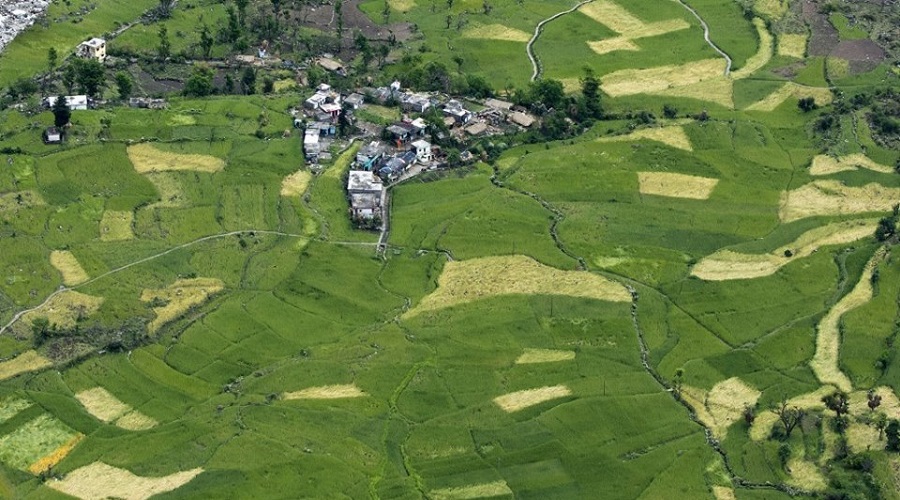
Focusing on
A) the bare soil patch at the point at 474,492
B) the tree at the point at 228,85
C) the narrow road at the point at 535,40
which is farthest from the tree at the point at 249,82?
the bare soil patch at the point at 474,492

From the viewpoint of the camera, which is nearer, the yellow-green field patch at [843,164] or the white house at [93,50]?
the yellow-green field patch at [843,164]

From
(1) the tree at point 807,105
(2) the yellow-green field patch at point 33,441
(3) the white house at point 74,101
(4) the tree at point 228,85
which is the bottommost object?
(2) the yellow-green field patch at point 33,441

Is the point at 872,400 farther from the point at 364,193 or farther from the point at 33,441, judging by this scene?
the point at 33,441

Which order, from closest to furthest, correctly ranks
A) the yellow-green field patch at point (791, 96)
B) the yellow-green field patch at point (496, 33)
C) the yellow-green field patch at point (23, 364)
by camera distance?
the yellow-green field patch at point (23, 364) < the yellow-green field patch at point (791, 96) < the yellow-green field patch at point (496, 33)

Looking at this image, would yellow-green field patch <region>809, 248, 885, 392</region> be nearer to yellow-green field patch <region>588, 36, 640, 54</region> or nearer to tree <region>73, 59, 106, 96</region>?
yellow-green field patch <region>588, 36, 640, 54</region>

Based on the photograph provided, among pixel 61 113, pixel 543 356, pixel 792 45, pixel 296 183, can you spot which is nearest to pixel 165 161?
pixel 61 113

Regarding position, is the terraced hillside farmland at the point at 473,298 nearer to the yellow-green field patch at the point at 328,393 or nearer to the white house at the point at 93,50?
the yellow-green field patch at the point at 328,393

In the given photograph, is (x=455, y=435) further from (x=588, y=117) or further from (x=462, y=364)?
(x=588, y=117)
